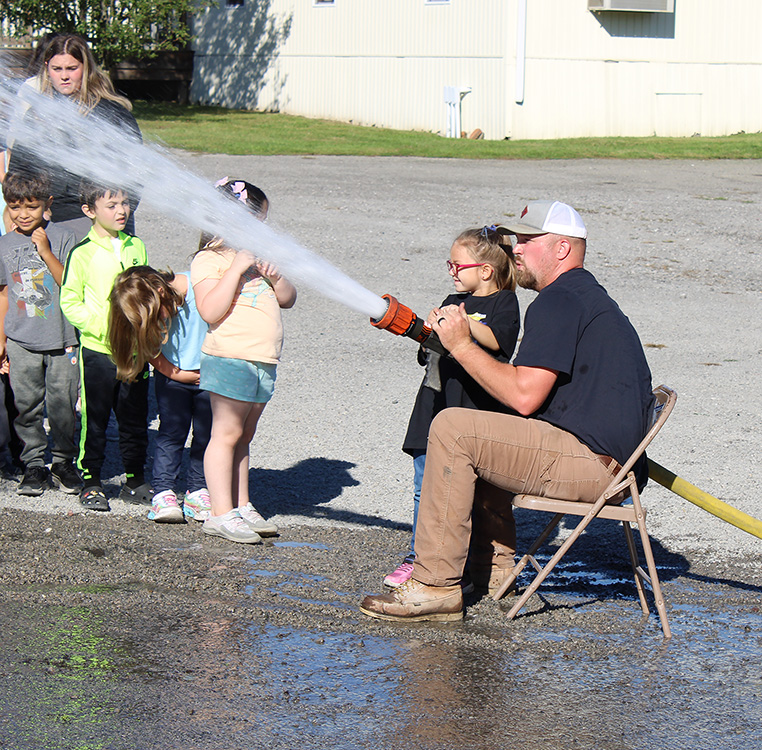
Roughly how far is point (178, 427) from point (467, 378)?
69.9 inches

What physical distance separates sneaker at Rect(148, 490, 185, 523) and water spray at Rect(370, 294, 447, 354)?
5.65 feet

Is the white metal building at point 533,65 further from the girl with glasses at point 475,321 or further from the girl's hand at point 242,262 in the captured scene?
the girl with glasses at point 475,321

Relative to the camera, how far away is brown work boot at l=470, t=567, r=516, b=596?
4906mm

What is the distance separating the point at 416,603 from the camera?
4.48m

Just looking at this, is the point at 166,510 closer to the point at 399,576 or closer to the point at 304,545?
the point at 304,545

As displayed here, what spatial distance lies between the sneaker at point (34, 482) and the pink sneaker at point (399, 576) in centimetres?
226

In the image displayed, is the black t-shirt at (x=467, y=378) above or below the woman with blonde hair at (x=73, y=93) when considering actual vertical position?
below

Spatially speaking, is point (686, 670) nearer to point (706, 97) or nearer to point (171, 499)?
point (171, 499)

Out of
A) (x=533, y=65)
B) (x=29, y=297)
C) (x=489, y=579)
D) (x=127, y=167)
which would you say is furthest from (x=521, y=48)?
(x=489, y=579)

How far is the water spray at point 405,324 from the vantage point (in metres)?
4.49

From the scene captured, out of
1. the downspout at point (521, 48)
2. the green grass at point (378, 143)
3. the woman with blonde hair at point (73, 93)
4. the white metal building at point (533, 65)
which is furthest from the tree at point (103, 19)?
the woman with blonde hair at point (73, 93)

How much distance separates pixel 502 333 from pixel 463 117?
20.9 meters

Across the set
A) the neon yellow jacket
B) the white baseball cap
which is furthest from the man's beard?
the neon yellow jacket

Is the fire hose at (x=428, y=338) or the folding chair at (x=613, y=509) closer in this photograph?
the folding chair at (x=613, y=509)
